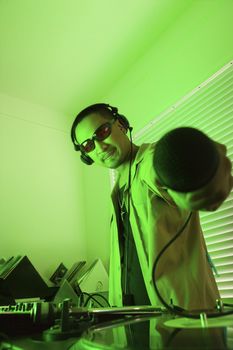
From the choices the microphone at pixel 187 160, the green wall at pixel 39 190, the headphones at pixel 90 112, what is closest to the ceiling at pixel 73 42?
the green wall at pixel 39 190

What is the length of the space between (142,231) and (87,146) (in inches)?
17.0

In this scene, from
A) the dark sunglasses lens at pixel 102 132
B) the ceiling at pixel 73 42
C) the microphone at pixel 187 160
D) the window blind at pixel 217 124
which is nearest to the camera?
the microphone at pixel 187 160

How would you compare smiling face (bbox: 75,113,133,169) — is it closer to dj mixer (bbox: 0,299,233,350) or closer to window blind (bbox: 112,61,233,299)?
window blind (bbox: 112,61,233,299)

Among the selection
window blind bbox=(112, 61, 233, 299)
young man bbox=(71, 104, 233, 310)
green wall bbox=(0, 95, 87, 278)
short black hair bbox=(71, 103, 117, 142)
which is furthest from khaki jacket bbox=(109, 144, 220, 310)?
green wall bbox=(0, 95, 87, 278)

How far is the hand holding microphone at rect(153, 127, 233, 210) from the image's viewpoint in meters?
0.37

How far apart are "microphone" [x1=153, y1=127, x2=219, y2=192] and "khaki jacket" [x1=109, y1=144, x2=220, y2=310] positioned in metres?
0.31

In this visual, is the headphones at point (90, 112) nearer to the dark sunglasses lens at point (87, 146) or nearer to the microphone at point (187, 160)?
the dark sunglasses lens at point (87, 146)

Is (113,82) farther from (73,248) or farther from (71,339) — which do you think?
(71,339)

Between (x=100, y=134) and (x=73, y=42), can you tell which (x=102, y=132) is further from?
(x=73, y=42)

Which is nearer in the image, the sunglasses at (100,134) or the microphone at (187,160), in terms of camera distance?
the microphone at (187,160)

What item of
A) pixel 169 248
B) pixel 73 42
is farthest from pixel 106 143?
pixel 73 42

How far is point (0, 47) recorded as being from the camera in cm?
212

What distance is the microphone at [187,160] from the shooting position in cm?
37

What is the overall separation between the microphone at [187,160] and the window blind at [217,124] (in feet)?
3.79
